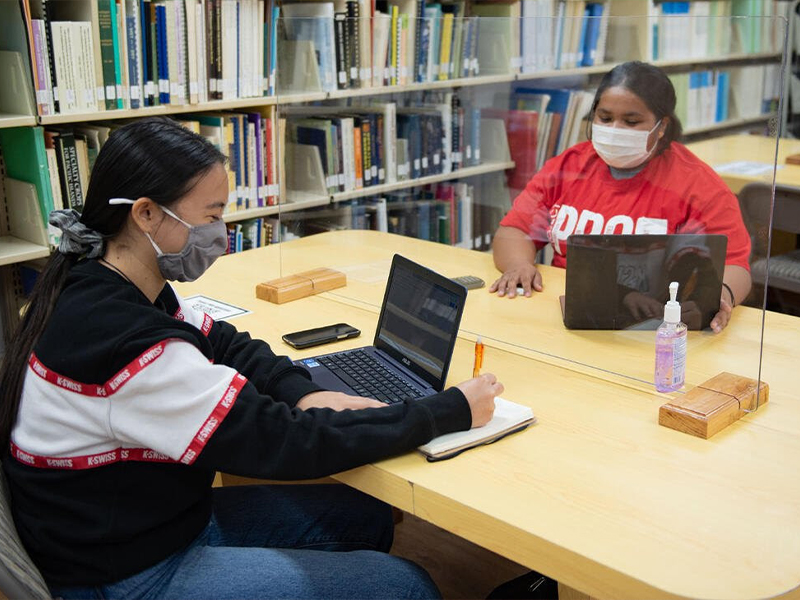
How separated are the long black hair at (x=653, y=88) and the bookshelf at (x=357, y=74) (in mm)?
29

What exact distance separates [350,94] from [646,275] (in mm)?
1048

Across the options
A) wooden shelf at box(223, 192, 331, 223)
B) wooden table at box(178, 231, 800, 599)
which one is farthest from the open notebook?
wooden shelf at box(223, 192, 331, 223)

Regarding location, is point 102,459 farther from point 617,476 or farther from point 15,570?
point 617,476

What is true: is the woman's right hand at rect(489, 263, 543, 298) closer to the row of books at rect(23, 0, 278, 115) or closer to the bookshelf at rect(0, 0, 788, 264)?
the bookshelf at rect(0, 0, 788, 264)

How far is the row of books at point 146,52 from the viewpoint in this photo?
8.89ft

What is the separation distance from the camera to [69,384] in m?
1.22

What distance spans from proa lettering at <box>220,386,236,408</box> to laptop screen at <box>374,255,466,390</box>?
0.43 metres

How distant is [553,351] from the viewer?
1.79 meters

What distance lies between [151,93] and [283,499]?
6.03 feet

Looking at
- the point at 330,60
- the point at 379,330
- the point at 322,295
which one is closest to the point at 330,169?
the point at 330,60

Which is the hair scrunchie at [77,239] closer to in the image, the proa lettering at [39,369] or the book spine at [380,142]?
the proa lettering at [39,369]

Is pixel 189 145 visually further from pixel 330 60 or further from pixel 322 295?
pixel 330 60

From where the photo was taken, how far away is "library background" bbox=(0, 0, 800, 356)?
199cm

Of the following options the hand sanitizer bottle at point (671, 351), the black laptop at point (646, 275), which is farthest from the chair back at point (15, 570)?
the black laptop at point (646, 275)
